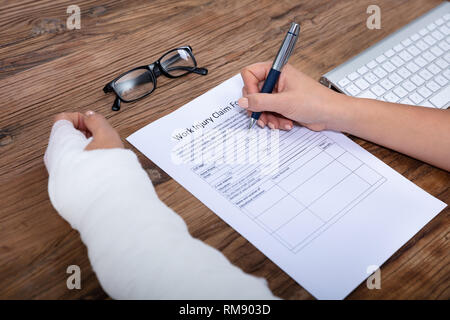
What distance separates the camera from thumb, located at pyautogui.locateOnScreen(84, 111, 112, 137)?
707 millimetres

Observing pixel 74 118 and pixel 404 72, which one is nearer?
pixel 74 118

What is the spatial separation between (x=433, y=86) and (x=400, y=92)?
85 millimetres

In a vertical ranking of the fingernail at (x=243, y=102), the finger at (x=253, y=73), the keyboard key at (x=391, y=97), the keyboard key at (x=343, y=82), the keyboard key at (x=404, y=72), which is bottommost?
the keyboard key at (x=391, y=97)

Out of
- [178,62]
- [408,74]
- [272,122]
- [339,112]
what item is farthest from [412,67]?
[178,62]

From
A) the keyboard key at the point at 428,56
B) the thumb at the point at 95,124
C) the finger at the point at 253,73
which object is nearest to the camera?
the thumb at the point at 95,124

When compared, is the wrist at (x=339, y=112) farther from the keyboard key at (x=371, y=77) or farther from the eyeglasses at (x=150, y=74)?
the eyeglasses at (x=150, y=74)

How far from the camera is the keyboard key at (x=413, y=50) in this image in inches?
36.4

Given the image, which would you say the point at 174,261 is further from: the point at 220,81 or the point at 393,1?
the point at 393,1

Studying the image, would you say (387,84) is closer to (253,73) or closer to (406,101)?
(406,101)

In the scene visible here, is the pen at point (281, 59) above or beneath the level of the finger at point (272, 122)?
above

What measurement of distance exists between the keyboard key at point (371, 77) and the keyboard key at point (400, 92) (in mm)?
46

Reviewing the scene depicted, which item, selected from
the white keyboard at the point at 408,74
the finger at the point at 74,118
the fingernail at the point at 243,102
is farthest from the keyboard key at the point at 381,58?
the finger at the point at 74,118

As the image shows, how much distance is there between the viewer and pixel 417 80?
2.88ft

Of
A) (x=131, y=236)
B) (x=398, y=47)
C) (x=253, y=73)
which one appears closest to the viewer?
(x=131, y=236)
